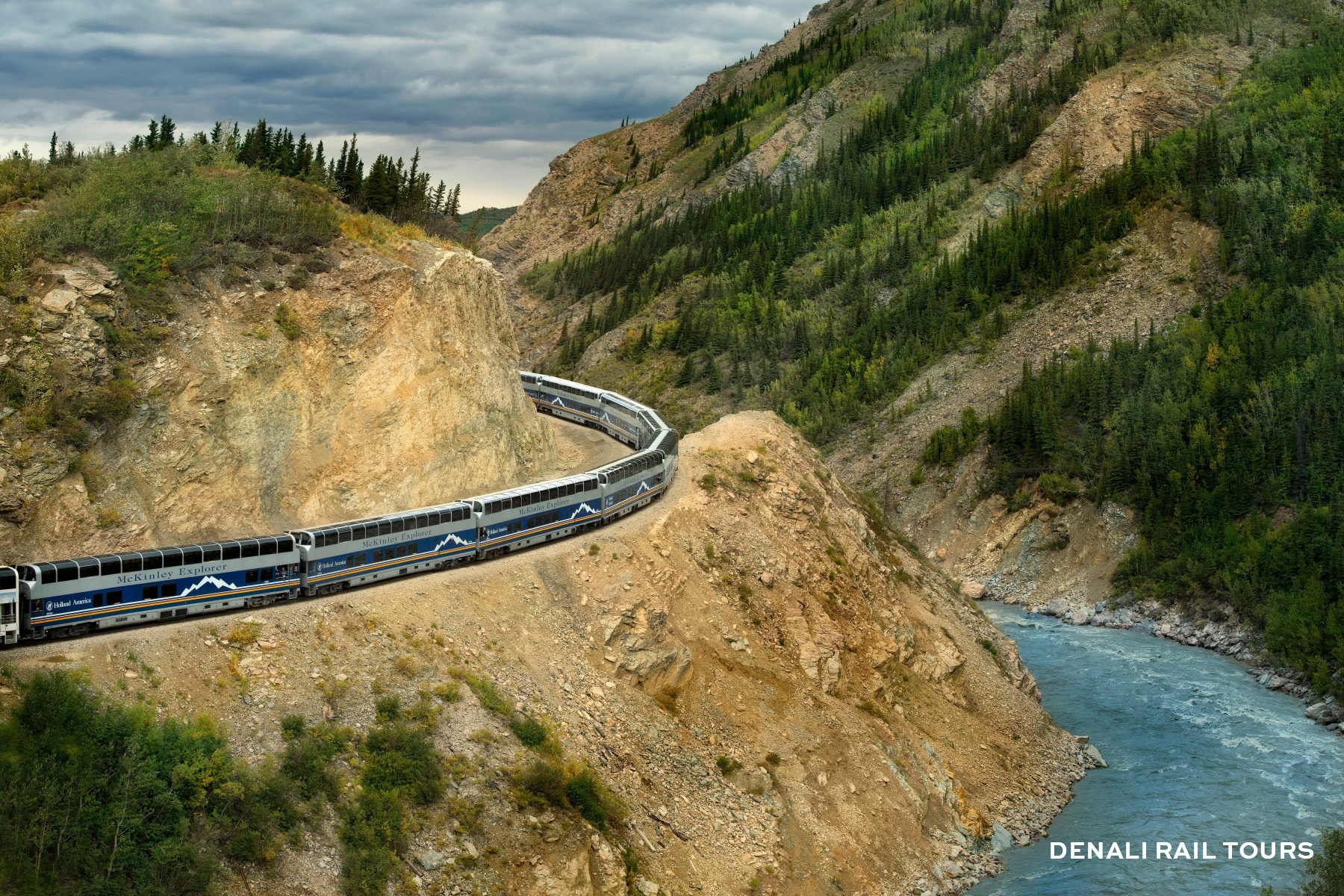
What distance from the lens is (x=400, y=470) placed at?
1809 inches

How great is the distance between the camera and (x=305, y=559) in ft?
124

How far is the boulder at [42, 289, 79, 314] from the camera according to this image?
1473 inches

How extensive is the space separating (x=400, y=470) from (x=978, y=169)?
383 feet

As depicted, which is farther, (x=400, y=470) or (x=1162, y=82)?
(x=1162, y=82)

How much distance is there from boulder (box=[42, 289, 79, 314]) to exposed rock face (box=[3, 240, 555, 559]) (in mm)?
491

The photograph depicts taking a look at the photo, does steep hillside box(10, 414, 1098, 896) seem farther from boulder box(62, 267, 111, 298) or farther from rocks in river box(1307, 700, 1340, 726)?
rocks in river box(1307, 700, 1340, 726)

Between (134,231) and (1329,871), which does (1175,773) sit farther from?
(134,231)

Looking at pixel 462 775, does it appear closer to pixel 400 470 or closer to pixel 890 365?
pixel 400 470

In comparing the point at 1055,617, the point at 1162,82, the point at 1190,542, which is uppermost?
the point at 1162,82

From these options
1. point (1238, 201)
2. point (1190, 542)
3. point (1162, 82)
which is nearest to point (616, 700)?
point (1190, 542)

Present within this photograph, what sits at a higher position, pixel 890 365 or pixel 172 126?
pixel 172 126

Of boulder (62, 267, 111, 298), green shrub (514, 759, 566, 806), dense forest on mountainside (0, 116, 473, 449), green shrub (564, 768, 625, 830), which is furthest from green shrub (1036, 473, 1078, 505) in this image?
boulder (62, 267, 111, 298)

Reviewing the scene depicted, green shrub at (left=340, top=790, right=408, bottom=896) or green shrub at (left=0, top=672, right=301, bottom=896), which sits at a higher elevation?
green shrub at (left=0, top=672, right=301, bottom=896)

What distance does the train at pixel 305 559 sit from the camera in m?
32.1
